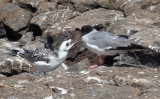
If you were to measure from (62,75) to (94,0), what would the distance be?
705 centimetres

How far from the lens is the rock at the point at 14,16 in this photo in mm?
13992

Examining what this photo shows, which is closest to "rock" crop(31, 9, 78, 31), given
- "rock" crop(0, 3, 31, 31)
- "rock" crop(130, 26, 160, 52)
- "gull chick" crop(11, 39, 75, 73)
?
"rock" crop(0, 3, 31, 31)

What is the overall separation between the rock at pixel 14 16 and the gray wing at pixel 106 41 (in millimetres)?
6030

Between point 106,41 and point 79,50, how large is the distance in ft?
9.06

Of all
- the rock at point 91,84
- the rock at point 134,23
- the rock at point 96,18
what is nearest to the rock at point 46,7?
the rock at point 96,18

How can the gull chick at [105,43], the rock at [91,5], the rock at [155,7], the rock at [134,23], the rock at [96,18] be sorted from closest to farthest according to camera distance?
the gull chick at [105,43] → the rock at [134,23] → the rock at [96,18] → the rock at [155,7] → the rock at [91,5]

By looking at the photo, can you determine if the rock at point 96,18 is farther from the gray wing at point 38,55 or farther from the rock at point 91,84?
the rock at point 91,84

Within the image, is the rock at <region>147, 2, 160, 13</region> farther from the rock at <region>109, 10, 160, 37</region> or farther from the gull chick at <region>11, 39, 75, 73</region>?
the gull chick at <region>11, 39, 75, 73</region>

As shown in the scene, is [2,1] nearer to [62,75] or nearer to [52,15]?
[52,15]

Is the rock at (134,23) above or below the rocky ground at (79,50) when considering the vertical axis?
above

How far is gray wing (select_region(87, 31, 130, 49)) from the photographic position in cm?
805

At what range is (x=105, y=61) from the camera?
9484 millimetres

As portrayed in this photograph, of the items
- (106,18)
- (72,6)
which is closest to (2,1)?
(72,6)

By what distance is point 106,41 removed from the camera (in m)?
8.23
